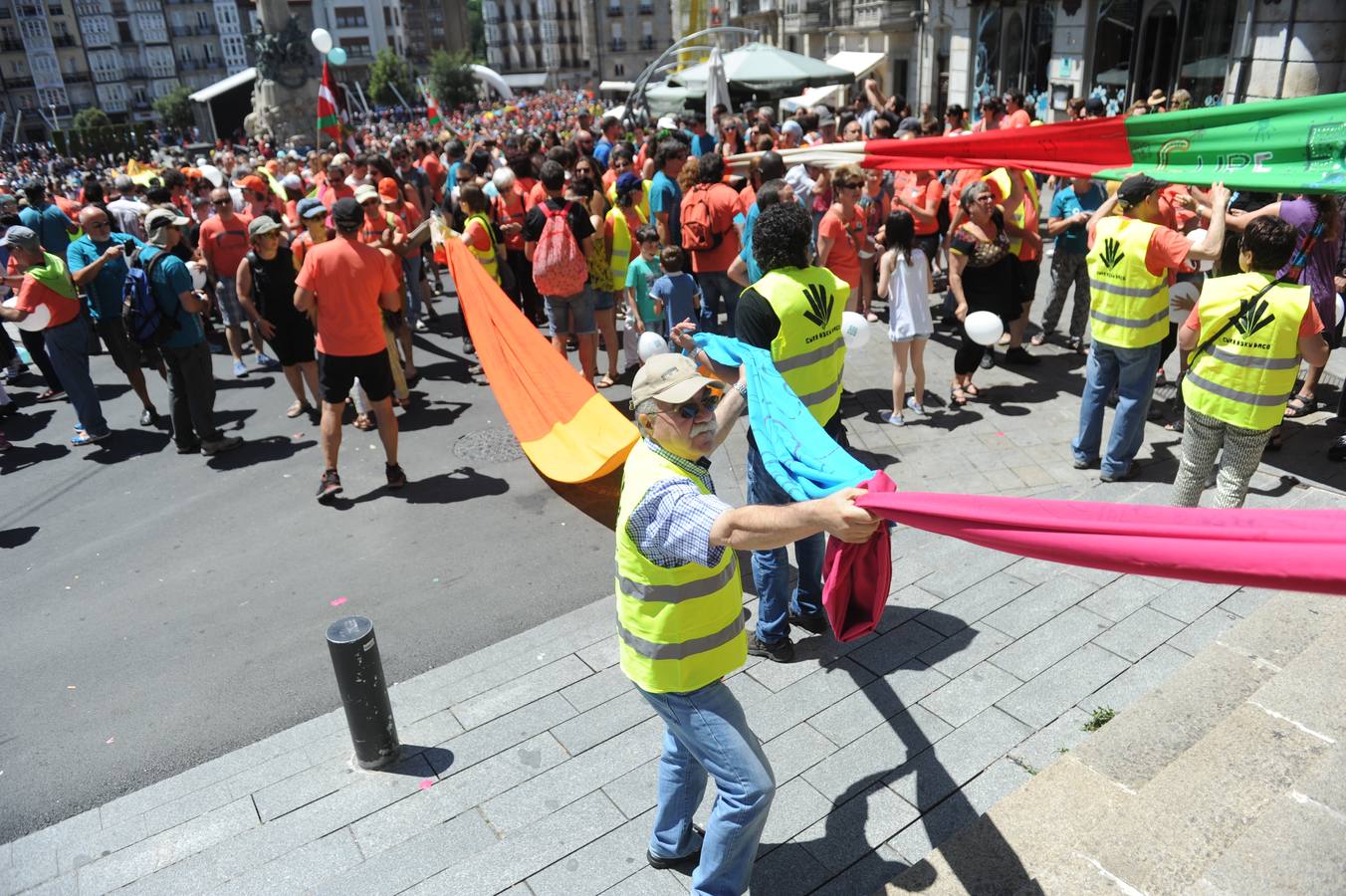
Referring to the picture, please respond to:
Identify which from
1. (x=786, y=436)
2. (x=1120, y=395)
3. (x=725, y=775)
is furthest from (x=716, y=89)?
(x=725, y=775)

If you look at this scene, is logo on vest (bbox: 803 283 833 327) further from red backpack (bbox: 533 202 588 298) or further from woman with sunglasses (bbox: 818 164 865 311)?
red backpack (bbox: 533 202 588 298)

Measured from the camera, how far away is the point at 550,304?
847 cm

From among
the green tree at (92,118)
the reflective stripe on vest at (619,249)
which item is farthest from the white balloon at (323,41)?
the green tree at (92,118)

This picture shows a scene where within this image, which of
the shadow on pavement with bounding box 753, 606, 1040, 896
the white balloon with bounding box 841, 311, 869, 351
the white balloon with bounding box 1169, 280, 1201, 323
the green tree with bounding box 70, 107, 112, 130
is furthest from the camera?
the green tree with bounding box 70, 107, 112, 130

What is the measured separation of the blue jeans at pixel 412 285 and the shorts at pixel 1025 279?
6.63m

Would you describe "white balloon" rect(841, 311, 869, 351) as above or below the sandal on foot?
above

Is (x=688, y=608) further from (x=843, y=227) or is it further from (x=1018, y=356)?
(x=1018, y=356)

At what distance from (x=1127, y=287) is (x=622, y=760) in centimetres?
437

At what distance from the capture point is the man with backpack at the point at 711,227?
823 cm

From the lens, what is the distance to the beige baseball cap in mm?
2867

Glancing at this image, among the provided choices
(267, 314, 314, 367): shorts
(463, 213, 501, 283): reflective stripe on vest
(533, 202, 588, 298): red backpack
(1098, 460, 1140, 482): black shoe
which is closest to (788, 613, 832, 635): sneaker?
(1098, 460, 1140, 482): black shoe

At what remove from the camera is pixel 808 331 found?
4527 mm

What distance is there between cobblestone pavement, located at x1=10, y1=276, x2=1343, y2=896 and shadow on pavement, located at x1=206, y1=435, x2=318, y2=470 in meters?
4.13

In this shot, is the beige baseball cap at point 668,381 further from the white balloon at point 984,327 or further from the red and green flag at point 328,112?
the red and green flag at point 328,112
